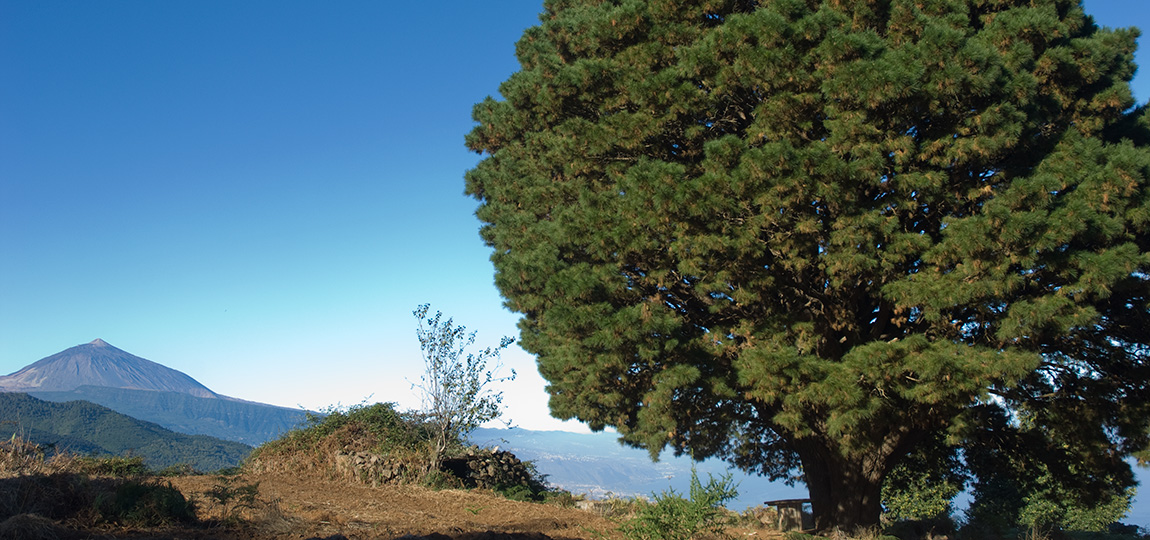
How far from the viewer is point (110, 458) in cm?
1023

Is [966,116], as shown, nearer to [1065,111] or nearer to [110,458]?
[1065,111]

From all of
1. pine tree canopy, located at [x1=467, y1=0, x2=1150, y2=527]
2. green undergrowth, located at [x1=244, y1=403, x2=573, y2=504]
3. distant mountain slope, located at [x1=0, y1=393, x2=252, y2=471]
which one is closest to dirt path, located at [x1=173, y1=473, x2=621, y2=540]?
green undergrowth, located at [x1=244, y1=403, x2=573, y2=504]

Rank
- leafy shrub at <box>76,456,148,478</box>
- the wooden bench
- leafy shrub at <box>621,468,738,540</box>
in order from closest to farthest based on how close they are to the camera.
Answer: leafy shrub at <box>621,468,738,540</box>
leafy shrub at <box>76,456,148,478</box>
the wooden bench

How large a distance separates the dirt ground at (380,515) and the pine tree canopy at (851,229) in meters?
1.71

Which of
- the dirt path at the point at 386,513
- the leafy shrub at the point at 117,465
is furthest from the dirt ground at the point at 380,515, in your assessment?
the leafy shrub at the point at 117,465

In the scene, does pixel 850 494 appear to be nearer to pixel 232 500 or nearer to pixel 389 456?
pixel 389 456

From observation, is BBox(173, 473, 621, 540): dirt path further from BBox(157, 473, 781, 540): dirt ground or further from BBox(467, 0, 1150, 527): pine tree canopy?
BBox(467, 0, 1150, 527): pine tree canopy

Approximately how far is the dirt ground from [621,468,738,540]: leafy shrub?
839 millimetres

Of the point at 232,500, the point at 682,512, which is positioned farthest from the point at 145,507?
the point at 682,512

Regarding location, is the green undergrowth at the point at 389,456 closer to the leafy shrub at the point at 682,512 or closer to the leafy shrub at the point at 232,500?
the leafy shrub at the point at 232,500

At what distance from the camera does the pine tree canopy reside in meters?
7.00

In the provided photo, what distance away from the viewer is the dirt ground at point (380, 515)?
19.6ft

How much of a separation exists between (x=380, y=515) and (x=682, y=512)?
378cm

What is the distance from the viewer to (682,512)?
5473mm
